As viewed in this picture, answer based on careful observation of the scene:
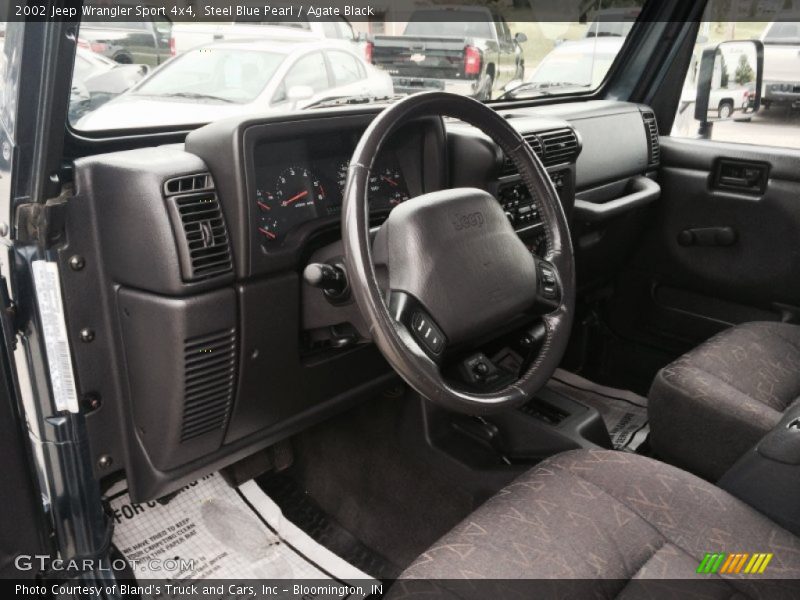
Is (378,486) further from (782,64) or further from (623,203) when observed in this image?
(782,64)

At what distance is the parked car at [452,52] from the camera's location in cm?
187

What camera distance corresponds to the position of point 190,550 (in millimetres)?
1714

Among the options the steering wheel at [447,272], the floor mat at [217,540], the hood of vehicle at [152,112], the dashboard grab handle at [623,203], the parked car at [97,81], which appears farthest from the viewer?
the dashboard grab handle at [623,203]

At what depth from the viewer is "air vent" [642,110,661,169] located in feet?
8.28

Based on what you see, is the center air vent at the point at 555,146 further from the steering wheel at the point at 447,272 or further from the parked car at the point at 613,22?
the parked car at the point at 613,22

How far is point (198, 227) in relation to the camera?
1.25 meters

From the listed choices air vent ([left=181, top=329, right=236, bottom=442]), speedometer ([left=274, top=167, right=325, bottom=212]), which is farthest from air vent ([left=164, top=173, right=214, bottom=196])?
air vent ([left=181, top=329, right=236, bottom=442])

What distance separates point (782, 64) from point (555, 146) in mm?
1026

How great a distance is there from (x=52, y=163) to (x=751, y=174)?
2083 mm

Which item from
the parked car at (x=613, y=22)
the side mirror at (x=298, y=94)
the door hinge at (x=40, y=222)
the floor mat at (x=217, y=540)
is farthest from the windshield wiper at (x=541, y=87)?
the door hinge at (x=40, y=222)

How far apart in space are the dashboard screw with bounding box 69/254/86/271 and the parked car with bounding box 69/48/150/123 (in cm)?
27

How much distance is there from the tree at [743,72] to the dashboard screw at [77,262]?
2250 mm

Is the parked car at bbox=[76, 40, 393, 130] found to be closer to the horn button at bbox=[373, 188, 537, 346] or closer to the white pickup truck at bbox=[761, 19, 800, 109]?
the horn button at bbox=[373, 188, 537, 346]

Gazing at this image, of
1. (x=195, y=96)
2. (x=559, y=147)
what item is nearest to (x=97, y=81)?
(x=195, y=96)
